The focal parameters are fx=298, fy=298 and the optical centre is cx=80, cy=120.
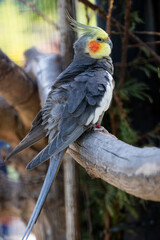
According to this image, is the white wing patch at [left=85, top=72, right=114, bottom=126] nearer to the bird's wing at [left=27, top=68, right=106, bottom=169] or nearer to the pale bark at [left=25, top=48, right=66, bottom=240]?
the bird's wing at [left=27, top=68, right=106, bottom=169]

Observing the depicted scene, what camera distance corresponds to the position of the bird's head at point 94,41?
110 centimetres

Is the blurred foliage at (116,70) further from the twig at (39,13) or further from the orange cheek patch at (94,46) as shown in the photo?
the orange cheek patch at (94,46)

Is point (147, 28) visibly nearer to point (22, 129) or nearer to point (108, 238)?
point (22, 129)

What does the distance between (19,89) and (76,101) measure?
631mm

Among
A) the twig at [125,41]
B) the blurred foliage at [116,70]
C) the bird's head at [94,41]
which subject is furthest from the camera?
the blurred foliage at [116,70]

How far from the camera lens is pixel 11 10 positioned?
1613 mm

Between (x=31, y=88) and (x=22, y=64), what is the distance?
0.24 m

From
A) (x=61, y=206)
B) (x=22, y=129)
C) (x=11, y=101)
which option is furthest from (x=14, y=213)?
(x=11, y=101)

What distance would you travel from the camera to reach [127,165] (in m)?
0.61

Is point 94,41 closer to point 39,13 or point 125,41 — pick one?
point 125,41

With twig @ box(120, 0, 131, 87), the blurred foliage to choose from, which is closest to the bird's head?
twig @ box(120, 0, 131, 87)

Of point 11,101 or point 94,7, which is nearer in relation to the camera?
point 94,7

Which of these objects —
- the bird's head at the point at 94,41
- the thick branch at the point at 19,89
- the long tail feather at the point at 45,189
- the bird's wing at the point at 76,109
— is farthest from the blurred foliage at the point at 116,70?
the long tail feather at the point at 45,189

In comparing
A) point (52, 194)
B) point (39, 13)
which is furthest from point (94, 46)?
point (52, 194)
